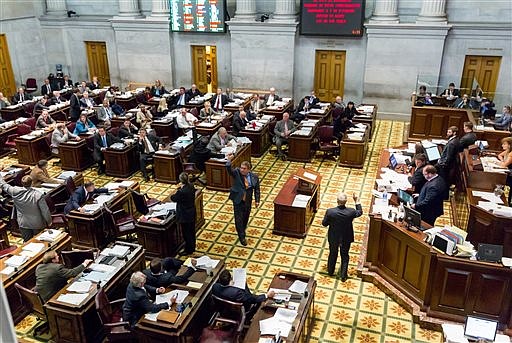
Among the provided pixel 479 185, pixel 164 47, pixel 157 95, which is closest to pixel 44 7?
pixel 164 47

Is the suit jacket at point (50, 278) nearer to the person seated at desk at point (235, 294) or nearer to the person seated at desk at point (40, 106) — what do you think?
the person seated at desk at point (235, 294)

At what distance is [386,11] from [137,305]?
1393 centimetres

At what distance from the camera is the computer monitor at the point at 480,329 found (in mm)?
5289

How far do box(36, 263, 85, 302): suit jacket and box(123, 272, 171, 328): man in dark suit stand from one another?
1.21 metres

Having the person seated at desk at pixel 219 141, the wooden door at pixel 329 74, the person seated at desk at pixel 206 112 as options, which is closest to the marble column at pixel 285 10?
the wooden door at pixel 329 74

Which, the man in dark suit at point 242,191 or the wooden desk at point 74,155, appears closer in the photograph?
the man in dark suit at point 242,191

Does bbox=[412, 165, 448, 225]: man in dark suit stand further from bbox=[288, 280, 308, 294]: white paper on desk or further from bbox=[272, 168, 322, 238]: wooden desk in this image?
bbox=[288, 280, 308, 294]: white paper on desk

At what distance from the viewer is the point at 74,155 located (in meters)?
12.3

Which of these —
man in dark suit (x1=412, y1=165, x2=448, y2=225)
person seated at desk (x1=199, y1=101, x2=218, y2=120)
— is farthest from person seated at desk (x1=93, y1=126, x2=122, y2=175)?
man in dark suit (x1=412, y1=165, x2=448, y2=225)

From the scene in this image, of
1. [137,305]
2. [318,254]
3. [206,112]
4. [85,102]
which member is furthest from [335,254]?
[85,102]

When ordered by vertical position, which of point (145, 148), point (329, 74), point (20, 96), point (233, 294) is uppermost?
point (329, 74)

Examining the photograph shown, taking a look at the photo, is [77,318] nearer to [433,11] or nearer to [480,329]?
[480,329]

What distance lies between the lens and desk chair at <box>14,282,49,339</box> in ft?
21.4

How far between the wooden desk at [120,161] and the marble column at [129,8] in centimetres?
948
